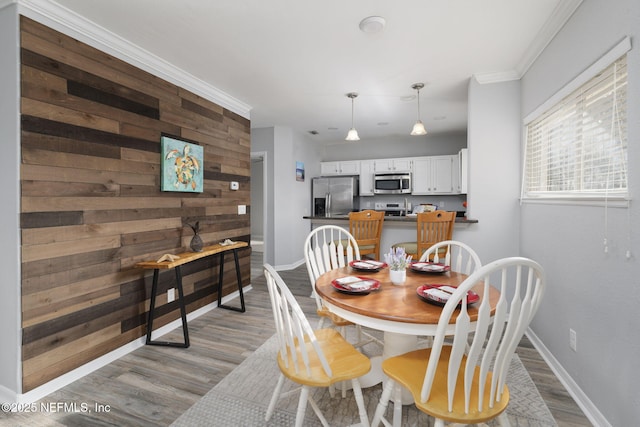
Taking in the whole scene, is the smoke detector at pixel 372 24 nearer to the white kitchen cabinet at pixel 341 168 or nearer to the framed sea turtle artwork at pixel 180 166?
the framed sea turtle artwork at pixel 180 166

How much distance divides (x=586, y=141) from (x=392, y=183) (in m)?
4.32

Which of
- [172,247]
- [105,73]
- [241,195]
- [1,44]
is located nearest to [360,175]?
[241,195]

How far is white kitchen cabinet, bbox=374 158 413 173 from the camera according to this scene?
6.25m

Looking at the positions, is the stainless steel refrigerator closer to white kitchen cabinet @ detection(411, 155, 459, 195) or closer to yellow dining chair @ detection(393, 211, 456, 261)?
white kitchen cabinet @ detection(411, 155, 459, 195)

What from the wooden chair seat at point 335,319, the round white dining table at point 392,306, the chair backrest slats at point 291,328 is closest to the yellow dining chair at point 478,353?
the round white dining table at point 392,306

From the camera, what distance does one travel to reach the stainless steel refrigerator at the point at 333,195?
6.27 metres

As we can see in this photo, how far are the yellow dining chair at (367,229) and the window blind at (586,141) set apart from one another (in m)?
1.51

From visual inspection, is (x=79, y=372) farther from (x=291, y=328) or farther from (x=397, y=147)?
(x=397, y=147)

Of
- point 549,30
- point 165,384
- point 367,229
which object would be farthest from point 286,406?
point 549,30

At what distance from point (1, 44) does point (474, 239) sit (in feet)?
13.4

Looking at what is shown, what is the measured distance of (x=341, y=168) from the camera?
6750 millimetres

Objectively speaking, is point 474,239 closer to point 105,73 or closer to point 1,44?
point 105,73

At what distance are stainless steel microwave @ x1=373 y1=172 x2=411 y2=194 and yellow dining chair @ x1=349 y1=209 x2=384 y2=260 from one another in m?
2.83

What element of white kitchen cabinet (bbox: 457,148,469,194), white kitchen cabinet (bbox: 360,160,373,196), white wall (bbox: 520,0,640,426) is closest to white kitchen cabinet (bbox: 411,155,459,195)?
white kitchen cabinet (bbox: 457,148,469,194)
